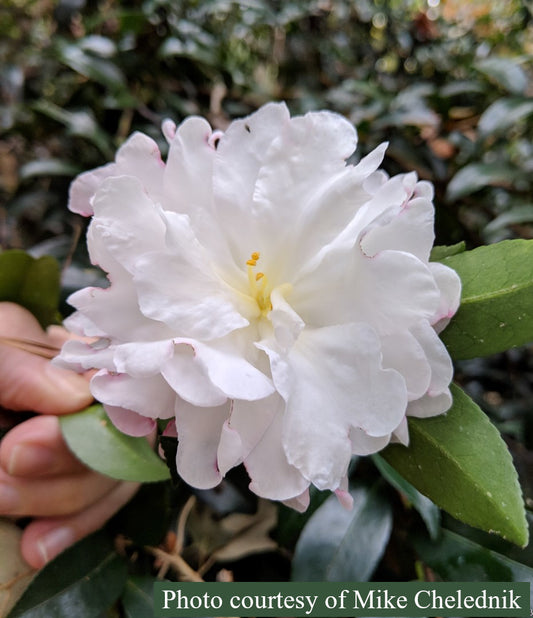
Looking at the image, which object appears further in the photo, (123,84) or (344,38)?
(344,38)

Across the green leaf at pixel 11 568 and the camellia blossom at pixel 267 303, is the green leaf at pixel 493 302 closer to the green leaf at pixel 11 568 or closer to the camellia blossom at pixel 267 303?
the camellia blossom at pixel 267 303

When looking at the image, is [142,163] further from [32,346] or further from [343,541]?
[343,541]

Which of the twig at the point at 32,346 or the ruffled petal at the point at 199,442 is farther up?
the ruffled petal at the point at 199,442

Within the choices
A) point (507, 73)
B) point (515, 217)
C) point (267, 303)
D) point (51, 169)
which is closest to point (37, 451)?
point (267, 303)

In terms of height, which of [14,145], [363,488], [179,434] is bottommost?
[363,488]

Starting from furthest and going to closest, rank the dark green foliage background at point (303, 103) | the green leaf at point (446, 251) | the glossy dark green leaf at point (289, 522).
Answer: the dark green foliage background at point (303, 103) < the glossy dark green leaf at point (289, 522) < the green leaf at point (446, 251)

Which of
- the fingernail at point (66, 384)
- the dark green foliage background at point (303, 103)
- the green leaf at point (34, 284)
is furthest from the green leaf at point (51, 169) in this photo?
the fingernail at point (66, 384)

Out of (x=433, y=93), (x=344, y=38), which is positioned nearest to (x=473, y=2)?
(x=344, y=38)

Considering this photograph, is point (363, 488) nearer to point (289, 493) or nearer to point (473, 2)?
point (289, 493)
